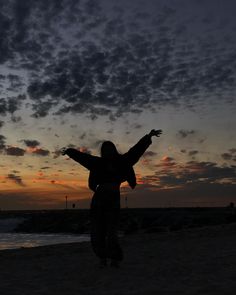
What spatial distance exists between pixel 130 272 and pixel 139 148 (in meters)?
2.25

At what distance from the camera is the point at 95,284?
24.3 feet

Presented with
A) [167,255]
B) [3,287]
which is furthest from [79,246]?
[3,287]

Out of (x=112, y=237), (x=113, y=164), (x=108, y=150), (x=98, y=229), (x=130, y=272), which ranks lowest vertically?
(x=130, y=272)

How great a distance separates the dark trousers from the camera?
8.82 meters

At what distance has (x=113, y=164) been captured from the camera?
8.95 metres

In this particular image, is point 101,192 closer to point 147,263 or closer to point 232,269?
point 147,263

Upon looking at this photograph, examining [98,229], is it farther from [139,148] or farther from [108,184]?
[139,148]

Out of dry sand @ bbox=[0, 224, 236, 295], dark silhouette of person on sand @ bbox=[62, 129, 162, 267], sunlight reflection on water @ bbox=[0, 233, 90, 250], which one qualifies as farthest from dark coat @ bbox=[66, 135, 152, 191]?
sunlight reflection on water @ bbox=[0, 233, 90, 250]

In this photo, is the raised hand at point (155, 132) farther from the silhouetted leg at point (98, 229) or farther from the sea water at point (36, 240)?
the sea water at point (36, 240)

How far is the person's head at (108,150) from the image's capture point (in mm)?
8969

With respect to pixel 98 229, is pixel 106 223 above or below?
above

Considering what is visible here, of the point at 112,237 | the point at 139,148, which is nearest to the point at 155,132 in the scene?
the point at 139,148

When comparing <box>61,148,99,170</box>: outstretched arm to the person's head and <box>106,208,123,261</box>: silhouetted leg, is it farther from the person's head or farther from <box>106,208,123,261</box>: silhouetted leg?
<box>106,208,123,261</box>: silhouetted leg

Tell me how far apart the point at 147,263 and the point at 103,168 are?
7.73ft
